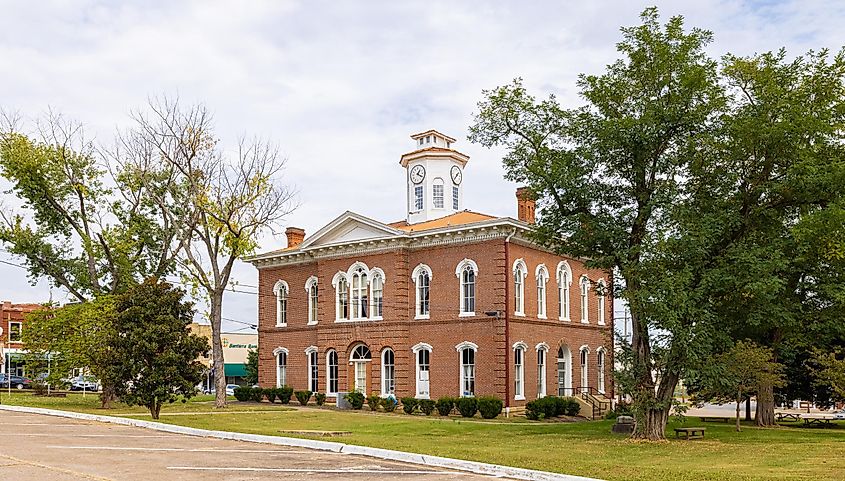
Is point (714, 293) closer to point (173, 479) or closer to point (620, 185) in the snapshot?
point (620, 185)

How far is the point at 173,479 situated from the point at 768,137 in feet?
63.2

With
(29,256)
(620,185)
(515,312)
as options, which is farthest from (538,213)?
(29,256)

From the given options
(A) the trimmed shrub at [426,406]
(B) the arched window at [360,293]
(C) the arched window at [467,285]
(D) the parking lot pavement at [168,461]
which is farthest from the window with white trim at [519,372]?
(D) the parking lot pavement at [168,461]

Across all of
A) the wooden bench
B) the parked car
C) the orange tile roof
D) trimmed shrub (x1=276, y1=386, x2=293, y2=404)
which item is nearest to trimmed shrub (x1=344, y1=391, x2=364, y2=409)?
trimmed shrub (x1=276, y1=386, x2=293, y2=404)

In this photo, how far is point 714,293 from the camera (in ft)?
81.0

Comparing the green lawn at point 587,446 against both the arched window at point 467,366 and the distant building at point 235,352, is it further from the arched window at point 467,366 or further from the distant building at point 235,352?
the distant building at point 235,352

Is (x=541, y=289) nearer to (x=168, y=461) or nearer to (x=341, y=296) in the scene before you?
(x=341, y=296)

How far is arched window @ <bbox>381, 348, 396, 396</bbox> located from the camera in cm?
3984

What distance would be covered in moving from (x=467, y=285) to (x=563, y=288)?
5822mm

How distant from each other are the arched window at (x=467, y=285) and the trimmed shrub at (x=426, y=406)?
3961 millimetres

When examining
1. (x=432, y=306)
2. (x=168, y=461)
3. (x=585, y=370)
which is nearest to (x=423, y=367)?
(x=432, y=306)

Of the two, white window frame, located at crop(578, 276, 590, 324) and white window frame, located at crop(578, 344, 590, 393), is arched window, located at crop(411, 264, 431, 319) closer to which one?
white window frame, located at crop(578, 276, 590, 324)

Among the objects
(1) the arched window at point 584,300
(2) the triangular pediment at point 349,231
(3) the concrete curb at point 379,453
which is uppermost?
(2) the triangular pediment at point 349,231

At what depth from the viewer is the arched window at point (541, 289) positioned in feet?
128
